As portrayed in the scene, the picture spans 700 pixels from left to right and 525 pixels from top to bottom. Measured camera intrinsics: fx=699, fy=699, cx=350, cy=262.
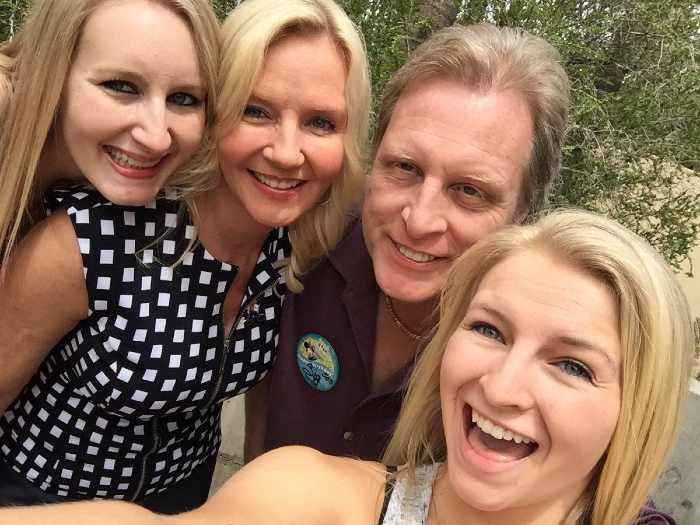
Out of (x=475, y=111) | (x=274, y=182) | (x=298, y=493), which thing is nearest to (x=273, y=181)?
(x=274, y=182)

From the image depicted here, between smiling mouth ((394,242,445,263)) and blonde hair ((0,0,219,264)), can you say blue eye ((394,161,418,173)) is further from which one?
blonde hair ((0,0,219,264))

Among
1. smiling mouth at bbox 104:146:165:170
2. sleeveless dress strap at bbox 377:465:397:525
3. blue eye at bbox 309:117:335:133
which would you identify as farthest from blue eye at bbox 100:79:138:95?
sleeveless dress strap at bbox 377:465:397:525

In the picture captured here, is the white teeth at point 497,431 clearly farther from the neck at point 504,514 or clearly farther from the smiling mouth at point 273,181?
the smiling mouth at point 273,181

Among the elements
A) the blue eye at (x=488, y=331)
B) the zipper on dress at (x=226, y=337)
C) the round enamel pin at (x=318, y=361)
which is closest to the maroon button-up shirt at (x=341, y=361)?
the round enamel pin at (x=318, y=361)

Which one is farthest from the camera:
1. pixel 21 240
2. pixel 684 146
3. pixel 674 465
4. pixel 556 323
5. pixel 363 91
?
pixel 684 146

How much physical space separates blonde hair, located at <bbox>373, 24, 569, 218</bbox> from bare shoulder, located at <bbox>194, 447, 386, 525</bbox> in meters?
0.88

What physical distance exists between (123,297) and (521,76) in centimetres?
123

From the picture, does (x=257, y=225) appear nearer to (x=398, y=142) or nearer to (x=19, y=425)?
(x=398, y=142)

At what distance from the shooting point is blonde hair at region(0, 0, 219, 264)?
1706mm

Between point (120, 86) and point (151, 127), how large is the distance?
0.13m

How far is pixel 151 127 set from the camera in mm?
1743

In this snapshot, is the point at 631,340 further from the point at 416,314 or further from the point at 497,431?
the point at 416,314

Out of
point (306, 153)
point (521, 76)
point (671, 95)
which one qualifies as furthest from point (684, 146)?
point (306, 153)

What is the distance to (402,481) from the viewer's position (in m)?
1.63
